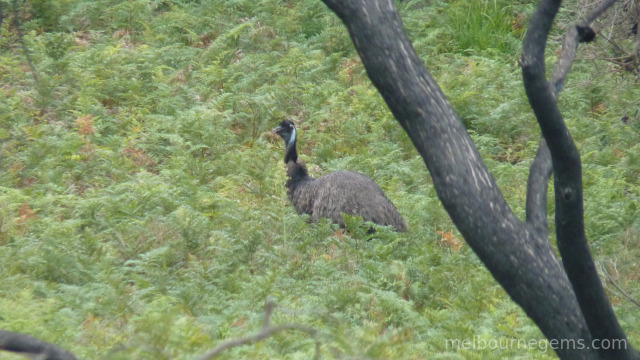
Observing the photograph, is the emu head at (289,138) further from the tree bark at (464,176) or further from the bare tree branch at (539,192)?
the tree bark at (464,176)

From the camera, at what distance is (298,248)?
8570 mm

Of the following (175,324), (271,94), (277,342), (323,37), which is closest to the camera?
(175,324)

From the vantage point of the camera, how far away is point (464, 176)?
13.3 feet

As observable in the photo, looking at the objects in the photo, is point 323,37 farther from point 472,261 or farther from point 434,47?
point 472,261

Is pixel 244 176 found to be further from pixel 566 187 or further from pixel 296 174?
pixel 566 187

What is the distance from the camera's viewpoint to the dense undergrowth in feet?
21.2

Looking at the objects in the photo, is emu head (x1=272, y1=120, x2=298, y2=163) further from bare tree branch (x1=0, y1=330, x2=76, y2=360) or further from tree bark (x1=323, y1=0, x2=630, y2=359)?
bare tree branch (x1=0, y1=330, x2=76, y2=360)

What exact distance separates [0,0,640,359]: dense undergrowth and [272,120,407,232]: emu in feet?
1.06

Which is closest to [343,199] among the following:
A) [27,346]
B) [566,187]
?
[566,187]

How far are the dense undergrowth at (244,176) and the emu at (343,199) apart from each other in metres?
0.32

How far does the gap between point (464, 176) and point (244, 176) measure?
725 centimetres

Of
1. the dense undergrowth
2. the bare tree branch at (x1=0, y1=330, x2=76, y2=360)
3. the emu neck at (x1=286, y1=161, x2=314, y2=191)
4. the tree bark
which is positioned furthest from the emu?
the bare tree branch at (x1=0, y1=330, x2=76, y2=360)

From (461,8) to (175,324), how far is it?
1251 cm

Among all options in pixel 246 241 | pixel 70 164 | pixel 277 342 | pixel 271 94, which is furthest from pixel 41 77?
pixel 277 342
